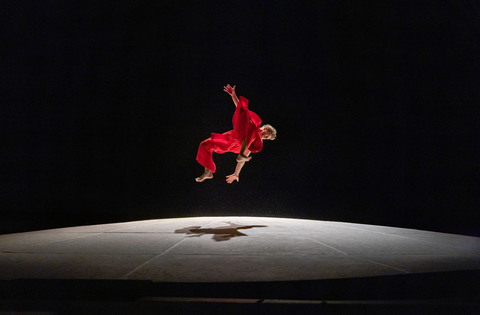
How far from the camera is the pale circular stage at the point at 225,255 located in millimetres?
1797

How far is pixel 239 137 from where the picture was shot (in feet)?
12.2

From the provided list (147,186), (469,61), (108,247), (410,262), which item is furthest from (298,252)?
(469,61)

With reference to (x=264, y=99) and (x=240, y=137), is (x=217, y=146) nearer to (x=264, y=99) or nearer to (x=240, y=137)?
(x=240, y=137)

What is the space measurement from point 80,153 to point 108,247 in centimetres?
389

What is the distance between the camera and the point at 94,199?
Result: 596cm

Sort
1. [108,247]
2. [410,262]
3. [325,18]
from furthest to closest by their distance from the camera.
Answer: [325,18] < [108,247] < [410,262]

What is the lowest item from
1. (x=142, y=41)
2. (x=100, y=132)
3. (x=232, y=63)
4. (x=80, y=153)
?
(x=80, y=153)

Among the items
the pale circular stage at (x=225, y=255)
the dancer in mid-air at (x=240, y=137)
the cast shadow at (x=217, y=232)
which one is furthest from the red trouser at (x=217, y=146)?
the pale circular stage at (x=225, y=255)

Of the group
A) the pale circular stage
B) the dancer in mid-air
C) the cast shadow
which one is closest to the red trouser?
the dancer in mid-air

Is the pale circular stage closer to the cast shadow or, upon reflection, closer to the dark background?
the cast shadow

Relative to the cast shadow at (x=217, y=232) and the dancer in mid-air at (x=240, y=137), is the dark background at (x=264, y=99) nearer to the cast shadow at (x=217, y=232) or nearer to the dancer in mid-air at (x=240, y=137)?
the dancer in mid-air at (x=240, y=137)

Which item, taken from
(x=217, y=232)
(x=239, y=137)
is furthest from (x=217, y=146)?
(x=217, y=232)

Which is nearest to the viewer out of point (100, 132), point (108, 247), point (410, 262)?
point (410, 262)

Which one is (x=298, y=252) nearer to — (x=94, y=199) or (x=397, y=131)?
(x=397, y=131)
